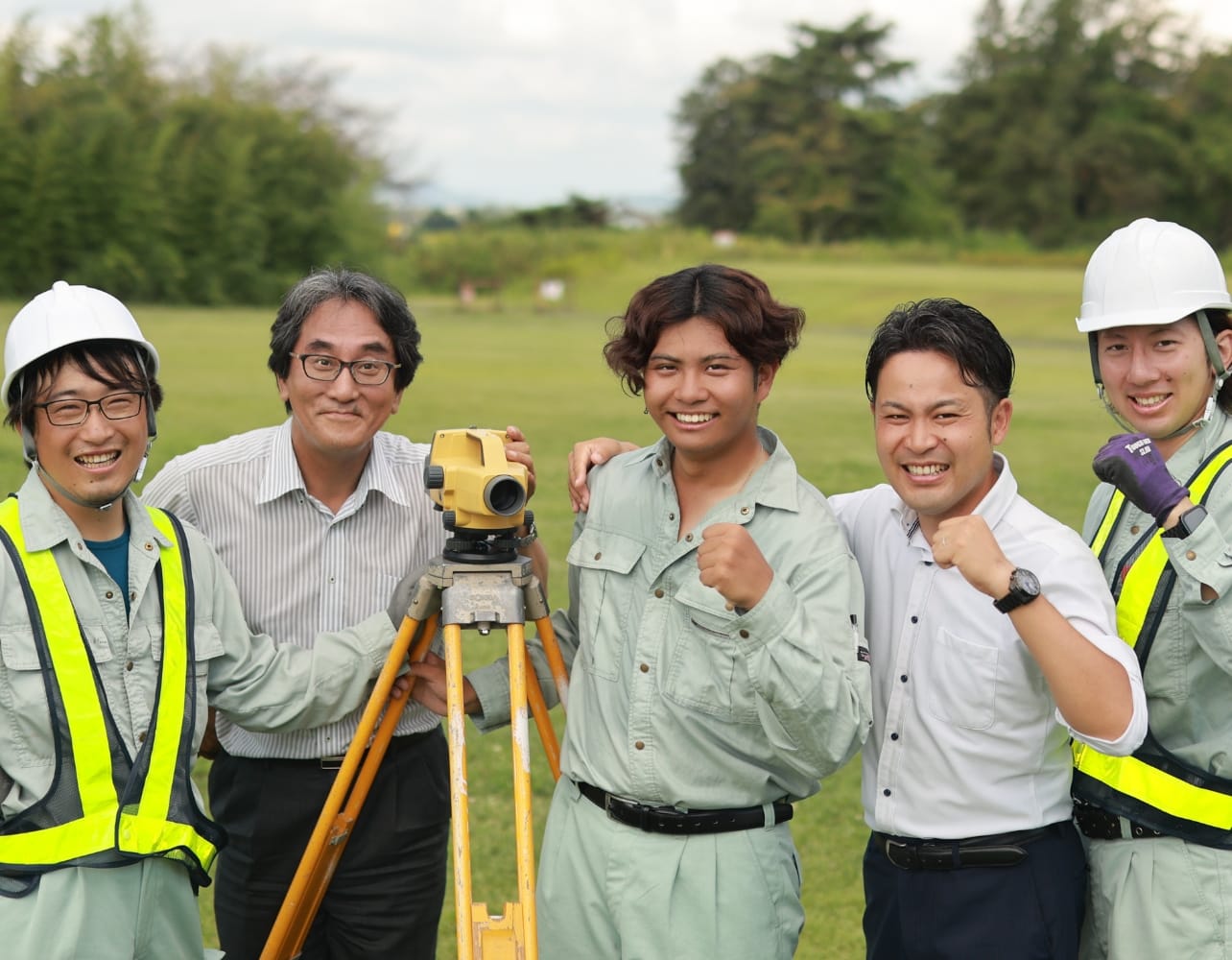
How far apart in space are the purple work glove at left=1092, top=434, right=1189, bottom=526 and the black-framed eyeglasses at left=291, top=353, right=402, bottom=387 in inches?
65.5

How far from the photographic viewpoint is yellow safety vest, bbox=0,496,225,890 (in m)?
2.60

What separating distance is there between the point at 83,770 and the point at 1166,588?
7.16 feet

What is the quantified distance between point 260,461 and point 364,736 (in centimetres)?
79

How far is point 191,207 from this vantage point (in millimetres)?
38906

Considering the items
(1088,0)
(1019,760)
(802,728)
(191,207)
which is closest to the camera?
(802,728)

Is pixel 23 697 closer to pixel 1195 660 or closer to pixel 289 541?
pixel 289 541

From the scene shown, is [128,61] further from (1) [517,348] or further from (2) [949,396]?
(2) [949,396]

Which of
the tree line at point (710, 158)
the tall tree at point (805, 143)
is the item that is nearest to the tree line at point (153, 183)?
the tree line at point (710, 158)

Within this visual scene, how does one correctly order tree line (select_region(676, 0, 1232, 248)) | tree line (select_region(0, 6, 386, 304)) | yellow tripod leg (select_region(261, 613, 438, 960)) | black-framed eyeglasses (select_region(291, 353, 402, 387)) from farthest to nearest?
tree line (select_region(676, 0, 1232, 248)) < tree line (select_region(0, 6, 386, 304)) < black-framed eyeglasses (select_region(291, 353, 402, 387)) < yellow tripod leg (select_region(261, 613, 438, 960))

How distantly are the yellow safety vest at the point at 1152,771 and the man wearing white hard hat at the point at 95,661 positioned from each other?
1.86m

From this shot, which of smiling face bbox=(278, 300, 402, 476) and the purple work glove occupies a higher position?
smiling face bbox=(278, 300, 402, 476)

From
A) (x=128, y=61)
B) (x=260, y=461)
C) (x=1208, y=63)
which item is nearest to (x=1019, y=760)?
(x=260, y=461)

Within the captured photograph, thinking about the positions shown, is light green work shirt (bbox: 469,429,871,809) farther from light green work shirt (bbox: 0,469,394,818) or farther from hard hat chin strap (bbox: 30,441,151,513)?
hard hat chin strap (bbox: 30,441,151,513)

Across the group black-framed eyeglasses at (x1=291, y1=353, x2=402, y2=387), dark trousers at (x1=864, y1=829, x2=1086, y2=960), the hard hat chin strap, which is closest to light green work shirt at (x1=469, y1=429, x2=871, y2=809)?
dark trousers at (x1=864, y1=829, x2=1086, y2=960)
